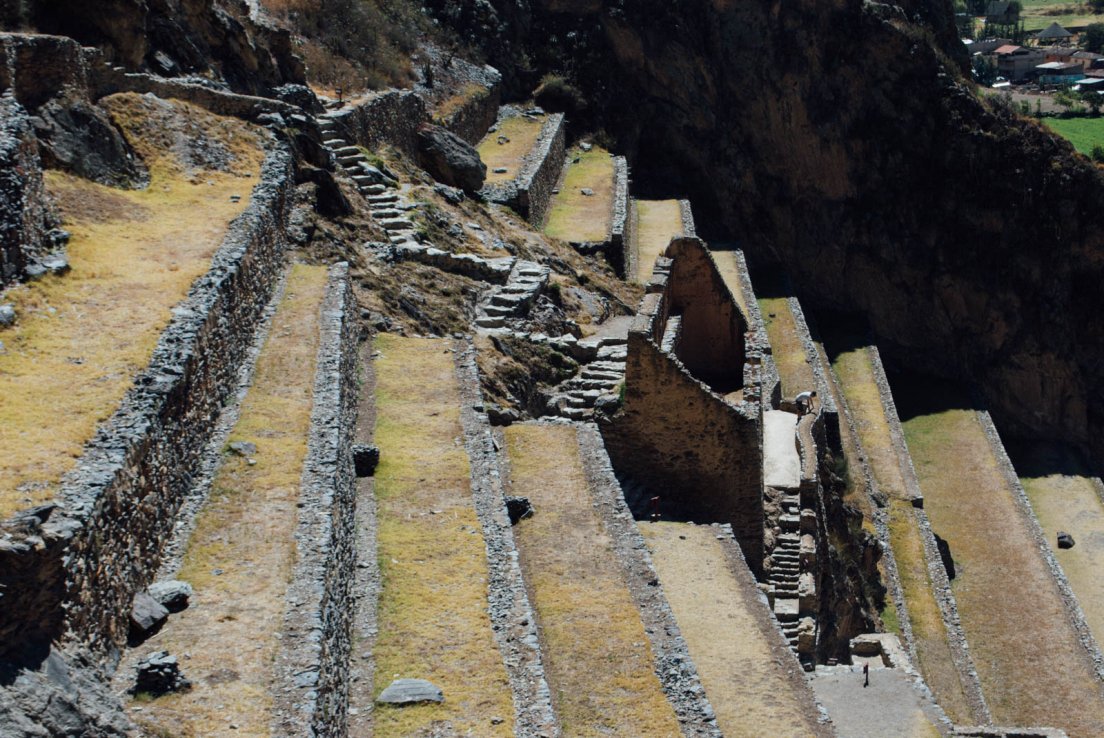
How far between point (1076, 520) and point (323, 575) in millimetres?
33060

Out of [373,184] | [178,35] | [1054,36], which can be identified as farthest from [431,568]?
[1054,36]

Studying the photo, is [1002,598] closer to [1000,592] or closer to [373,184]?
[1000,592]

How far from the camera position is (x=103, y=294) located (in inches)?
615

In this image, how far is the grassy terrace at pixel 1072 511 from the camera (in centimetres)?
3566

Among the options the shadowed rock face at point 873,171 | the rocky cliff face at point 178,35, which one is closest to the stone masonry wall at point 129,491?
the rocky cliff face at point 178,35

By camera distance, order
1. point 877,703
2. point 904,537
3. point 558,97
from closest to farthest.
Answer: point 877,703
point 904,537
point 558,97

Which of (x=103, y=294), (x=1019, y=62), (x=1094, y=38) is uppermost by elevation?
(x=103, y=294)

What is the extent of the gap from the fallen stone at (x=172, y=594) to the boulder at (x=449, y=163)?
74.5 ft

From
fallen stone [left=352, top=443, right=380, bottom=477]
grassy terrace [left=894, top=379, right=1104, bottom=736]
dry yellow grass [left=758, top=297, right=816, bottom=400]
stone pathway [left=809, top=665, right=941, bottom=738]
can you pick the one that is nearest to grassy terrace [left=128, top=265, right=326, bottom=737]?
fallen stone [left=352, top=443, right=380, bottom=477]

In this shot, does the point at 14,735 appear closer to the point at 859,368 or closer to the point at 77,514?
the point at 77,514

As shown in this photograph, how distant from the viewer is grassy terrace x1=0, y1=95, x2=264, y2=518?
11.5 metres

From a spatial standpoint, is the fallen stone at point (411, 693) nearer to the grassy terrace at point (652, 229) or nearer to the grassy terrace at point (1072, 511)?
the grassy terrace at point (652, 229)

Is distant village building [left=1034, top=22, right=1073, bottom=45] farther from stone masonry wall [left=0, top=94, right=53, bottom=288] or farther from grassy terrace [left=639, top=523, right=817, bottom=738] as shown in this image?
stone masonry wall [left=0, top=94, right=53, bottom=288]

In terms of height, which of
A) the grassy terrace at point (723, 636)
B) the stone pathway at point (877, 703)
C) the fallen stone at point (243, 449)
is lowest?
the stone pathway at point (877, 703)
